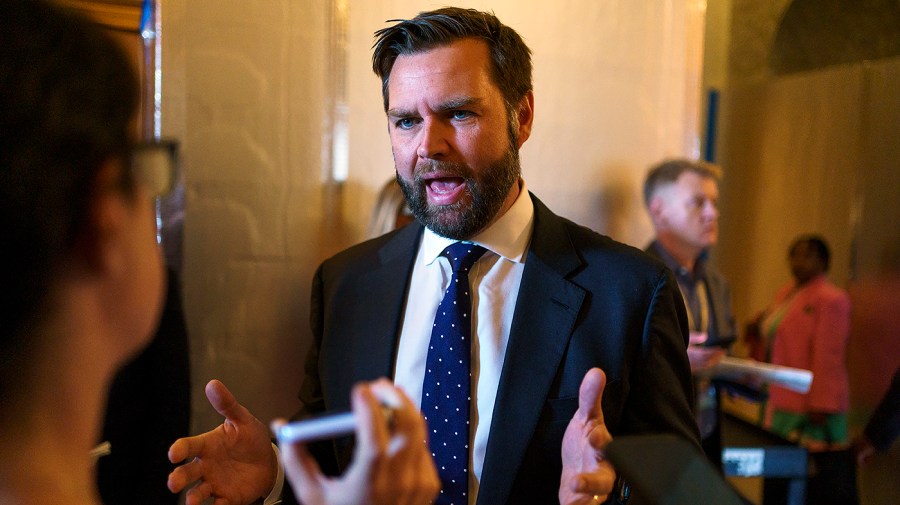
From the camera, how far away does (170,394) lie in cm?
216

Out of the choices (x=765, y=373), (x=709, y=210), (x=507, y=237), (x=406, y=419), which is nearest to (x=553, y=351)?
(x=507, y=237)

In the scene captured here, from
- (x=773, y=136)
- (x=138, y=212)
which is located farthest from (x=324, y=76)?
(x=773, y=136)

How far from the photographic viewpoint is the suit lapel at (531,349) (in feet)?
5.55

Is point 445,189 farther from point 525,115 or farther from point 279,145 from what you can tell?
point 279,145

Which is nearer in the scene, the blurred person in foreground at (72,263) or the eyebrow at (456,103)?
→ the blurred person in foreground at (72,263)

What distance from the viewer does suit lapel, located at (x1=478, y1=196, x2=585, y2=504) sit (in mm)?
1691

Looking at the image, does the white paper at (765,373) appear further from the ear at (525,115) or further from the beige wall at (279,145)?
the ear at (525,115)

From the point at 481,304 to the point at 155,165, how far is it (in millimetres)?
1113

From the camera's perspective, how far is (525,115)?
205cm

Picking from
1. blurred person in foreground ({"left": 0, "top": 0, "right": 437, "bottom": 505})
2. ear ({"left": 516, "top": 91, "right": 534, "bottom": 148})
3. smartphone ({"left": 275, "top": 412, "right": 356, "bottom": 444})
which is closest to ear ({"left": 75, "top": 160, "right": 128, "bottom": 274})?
blurred person in foreground ({"left": 0, "top": 0, "right": 437, "bottom": 505})

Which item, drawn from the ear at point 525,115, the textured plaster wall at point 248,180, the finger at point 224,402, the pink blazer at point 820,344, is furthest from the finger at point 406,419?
the pink blazer at point 820,344

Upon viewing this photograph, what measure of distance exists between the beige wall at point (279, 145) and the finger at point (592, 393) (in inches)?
54.5

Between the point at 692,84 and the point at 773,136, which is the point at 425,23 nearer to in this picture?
the point at 692,84

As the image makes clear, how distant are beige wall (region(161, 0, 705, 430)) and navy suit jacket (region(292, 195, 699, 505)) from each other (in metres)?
0.61
